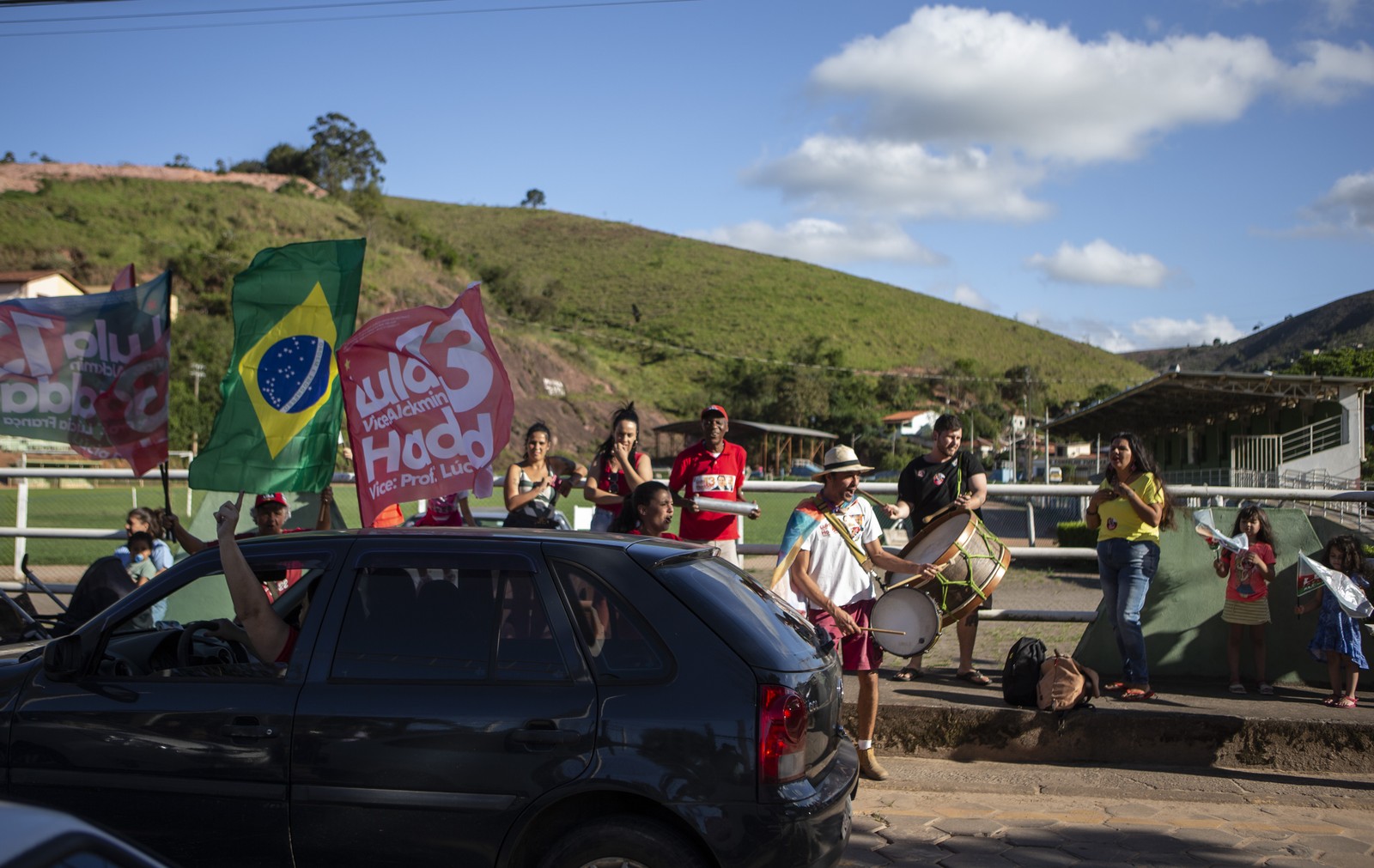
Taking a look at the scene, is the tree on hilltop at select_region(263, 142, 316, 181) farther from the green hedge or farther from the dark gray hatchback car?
the dark gray hatchback car

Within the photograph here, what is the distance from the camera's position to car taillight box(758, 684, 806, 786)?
12.5ft

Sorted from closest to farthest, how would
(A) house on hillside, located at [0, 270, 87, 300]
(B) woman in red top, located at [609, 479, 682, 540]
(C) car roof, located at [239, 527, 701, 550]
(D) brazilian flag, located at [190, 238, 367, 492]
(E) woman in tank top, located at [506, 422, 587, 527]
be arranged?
(C) car roof, located at [239, 527, 701, 550]
(B) woman in red top, located at [609, 479, 682, 540]
(D) brazilian flag, located at [190, 238, 367, 492]
(E) woman in tank top, located at [506, 422, 587, 527]
(A) house on hillside, located at [0, 270, 87, 300]

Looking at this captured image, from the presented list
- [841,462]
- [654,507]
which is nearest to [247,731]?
[654,507]

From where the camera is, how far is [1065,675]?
7008 millimetres

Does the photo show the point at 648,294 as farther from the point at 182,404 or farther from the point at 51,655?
the point at 51,655

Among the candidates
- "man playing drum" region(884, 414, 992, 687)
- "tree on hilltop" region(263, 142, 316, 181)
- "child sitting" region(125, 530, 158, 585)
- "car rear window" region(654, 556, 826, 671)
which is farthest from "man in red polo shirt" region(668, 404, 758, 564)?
"tree on hilltop" region(263, 142, 316, 181)

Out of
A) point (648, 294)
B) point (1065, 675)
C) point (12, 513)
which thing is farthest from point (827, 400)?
point (1065, 675)

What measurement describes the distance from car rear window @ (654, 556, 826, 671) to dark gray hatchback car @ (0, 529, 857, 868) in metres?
0.01

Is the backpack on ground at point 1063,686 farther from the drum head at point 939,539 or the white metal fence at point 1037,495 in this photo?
the white metal fence at point 1037,495

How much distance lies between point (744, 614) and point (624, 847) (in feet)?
3.04

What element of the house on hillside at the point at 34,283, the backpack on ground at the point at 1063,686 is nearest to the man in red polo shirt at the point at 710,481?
the backpack on ground at the point at 1063,686

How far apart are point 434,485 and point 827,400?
83107mm

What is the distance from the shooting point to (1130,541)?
758cm

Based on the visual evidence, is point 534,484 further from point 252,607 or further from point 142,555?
point 252,607
